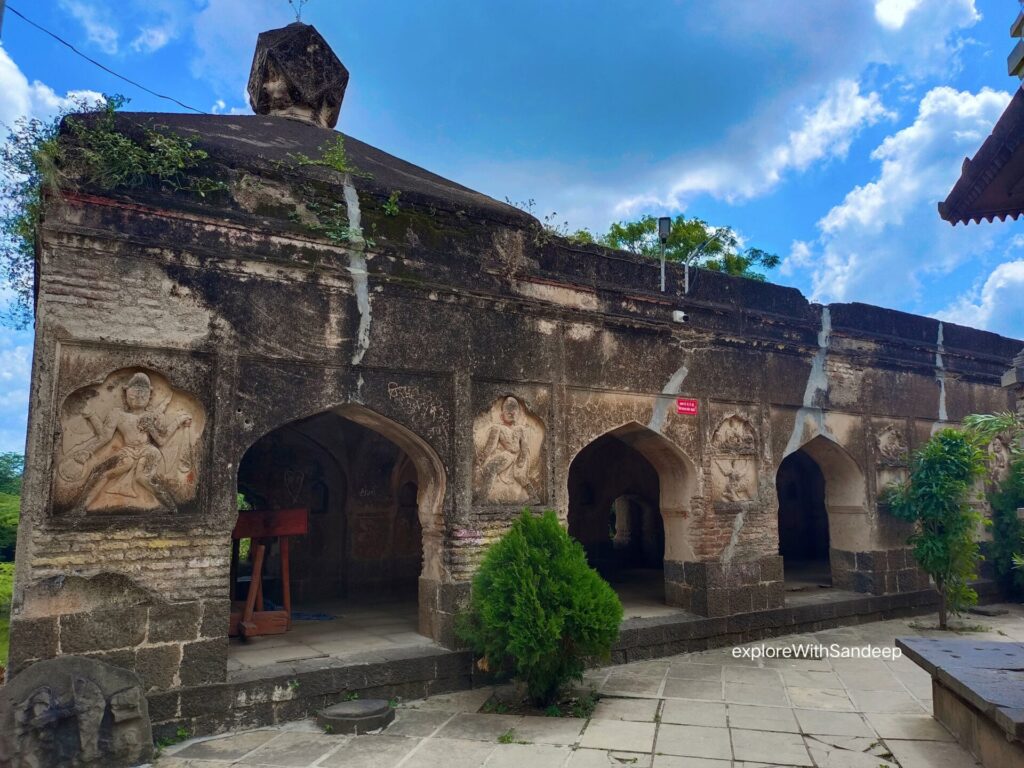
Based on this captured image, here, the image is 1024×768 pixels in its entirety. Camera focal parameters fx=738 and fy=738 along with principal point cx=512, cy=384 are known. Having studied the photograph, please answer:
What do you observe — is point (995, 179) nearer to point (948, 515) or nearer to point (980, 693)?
point (980, 693)

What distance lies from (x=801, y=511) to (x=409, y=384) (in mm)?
11625

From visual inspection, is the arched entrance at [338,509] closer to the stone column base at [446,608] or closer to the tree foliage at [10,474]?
the stone column base at [446,608]

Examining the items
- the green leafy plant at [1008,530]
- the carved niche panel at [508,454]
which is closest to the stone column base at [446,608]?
the carved niche panel at [508,454]

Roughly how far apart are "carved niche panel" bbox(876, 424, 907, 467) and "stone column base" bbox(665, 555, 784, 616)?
2713 millimetres

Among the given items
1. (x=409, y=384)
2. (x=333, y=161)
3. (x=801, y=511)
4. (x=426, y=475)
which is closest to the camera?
(x=409, y=384)

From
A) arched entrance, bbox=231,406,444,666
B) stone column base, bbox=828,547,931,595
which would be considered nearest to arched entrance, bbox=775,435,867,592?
stone column base, bbox=828,547,931,595

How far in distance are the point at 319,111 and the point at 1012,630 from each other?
11.2m

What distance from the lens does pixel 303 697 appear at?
19.5ft

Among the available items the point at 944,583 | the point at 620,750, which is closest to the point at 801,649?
the point at 944,583

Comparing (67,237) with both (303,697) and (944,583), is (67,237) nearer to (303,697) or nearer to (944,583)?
(303,697)

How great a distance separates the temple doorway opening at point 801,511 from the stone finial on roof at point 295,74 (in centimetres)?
1123

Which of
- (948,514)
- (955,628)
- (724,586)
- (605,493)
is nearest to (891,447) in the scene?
(948,514)

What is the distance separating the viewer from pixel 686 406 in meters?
8.76

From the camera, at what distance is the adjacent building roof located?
11.9 feet
